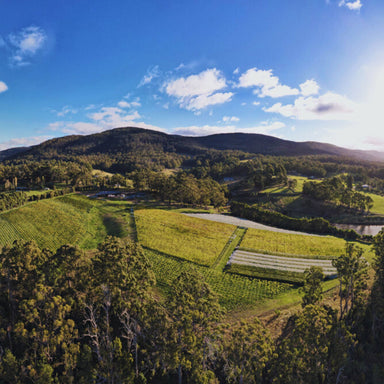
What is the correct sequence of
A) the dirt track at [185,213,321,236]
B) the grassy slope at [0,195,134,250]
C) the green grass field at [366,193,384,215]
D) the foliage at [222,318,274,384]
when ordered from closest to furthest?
the foliage at [222,318,274,384] → the grassy slope at [0,195,134,250] → the dirt track at [185,213,321,236] → the green grass field at [366,193,384,215]

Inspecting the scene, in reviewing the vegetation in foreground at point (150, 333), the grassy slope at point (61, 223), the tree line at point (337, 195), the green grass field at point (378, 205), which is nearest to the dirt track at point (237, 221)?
the grassy slope at point (61, 223)

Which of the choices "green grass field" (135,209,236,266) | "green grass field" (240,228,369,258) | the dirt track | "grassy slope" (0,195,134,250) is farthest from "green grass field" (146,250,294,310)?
the dirt track

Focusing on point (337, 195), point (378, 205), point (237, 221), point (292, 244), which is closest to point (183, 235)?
point (237, 221)

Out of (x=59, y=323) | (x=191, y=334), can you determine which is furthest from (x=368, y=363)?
(x=59, y=323)

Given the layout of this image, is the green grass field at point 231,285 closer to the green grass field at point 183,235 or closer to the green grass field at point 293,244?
the green grass field at point 183,235

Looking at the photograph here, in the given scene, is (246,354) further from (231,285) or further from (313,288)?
(231,285)

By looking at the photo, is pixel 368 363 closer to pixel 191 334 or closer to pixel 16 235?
pixel 191 334

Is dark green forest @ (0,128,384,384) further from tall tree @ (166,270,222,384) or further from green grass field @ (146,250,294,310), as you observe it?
green grass field @ (146,250,294,310)

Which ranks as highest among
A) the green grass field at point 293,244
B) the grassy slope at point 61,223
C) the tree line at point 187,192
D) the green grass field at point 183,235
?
the tree line at point 187,192
